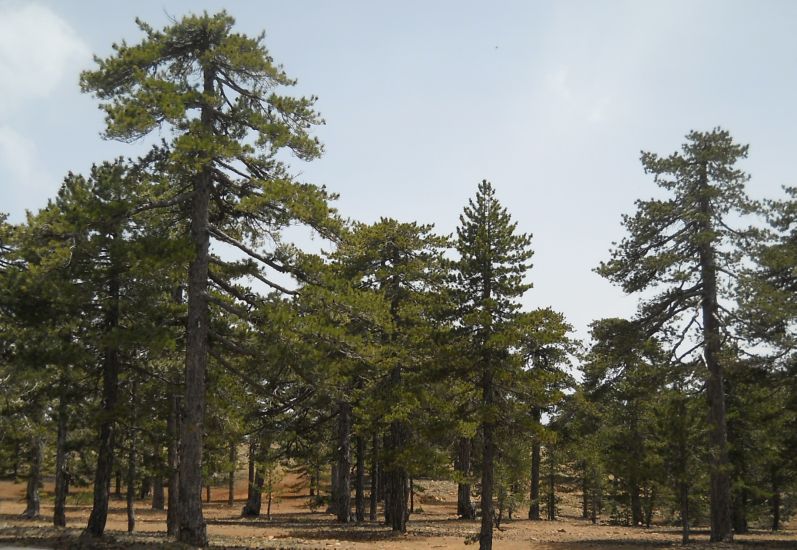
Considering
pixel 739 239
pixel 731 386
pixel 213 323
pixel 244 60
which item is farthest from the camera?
pixel 731 386

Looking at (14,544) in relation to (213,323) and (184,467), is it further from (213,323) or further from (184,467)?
(213,323)

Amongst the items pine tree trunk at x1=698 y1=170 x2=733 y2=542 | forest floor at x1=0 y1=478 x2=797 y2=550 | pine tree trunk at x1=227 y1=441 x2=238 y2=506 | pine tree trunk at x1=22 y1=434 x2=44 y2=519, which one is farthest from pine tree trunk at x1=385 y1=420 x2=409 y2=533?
pine tree trunk at x1=22 y1=434 x2=44 y2=519

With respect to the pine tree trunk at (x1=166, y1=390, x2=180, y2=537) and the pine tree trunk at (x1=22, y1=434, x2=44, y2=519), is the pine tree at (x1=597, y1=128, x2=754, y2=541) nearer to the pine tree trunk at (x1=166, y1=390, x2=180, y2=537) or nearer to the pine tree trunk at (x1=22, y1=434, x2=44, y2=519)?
the pine tree trunk at (x1=166, y1=390, x2=180, y2=537)

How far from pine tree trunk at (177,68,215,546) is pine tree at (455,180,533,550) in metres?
8.62

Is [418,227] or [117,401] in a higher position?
[418,227]

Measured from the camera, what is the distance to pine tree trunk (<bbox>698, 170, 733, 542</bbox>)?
75.4 feet

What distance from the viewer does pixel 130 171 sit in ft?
54.2

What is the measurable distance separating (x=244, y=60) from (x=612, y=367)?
722 inches

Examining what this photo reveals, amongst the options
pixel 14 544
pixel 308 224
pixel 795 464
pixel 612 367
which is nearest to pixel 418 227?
pixel 612 367

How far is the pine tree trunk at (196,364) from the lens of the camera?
15.3m

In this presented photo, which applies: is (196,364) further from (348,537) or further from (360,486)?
(360,486)

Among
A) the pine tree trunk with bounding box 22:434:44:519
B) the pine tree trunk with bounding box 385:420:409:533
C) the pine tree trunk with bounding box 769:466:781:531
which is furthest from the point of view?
the pine tree trunk with bounding box 769:466:781:531

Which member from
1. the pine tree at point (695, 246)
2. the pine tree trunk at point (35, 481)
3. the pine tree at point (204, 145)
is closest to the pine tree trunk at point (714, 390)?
the pine tree at point (695, 246)

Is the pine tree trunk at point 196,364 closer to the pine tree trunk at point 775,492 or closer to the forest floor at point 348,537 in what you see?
the forest floor at point 348,537
